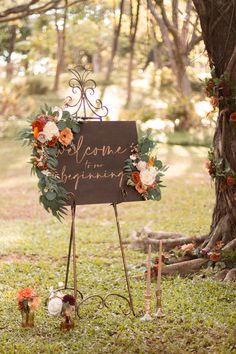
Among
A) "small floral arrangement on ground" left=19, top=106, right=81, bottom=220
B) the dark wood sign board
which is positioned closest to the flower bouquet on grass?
"small floral arrangement on ground" left=19, top=106, right=81, bottom=220

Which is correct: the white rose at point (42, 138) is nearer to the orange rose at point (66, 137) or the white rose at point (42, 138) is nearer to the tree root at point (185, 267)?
the orange rose at point (66, 137)

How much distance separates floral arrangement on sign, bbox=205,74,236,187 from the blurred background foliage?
6328mm

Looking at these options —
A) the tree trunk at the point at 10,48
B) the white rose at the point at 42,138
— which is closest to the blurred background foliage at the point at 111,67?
the tree trunk at the point at 10,48

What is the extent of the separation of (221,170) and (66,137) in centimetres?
175

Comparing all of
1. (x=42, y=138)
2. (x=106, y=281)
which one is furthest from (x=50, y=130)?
(x=106, y=281)

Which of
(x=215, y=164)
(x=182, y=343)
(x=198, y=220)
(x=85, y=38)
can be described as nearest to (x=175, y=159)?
(x=198, y=220)

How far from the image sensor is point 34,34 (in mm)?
22453

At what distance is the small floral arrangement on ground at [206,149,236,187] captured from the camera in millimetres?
5332

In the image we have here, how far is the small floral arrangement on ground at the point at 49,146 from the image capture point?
13.5 ft

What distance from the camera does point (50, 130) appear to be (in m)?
4.12

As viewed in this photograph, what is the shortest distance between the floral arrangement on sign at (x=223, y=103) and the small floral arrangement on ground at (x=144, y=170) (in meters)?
1.10

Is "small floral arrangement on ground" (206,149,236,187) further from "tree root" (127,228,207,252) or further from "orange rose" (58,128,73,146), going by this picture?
"orange rose" (58,128,73,146)

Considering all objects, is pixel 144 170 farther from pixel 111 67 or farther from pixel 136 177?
pixel 111 67

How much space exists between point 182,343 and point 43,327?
0.96m
